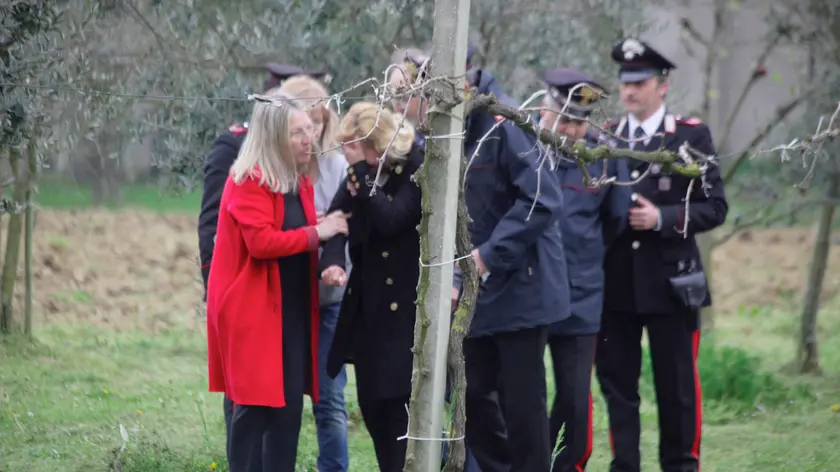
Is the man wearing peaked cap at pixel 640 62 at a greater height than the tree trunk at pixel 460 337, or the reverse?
the man wearing peaked cap at pixel 640 62

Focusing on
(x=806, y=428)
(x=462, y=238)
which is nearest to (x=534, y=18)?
(x=806, y=428)

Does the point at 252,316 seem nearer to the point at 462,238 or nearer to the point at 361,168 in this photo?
the point at 361,168

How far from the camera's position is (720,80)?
76.6ft

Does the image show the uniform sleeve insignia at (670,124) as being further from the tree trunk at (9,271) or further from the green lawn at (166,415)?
the tree trunk at (9,271)

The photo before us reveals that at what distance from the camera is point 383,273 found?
4.88 meters

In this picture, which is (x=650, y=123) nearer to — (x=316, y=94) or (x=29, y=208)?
(x=316, y=94)

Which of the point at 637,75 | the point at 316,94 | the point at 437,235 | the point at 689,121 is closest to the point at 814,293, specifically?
the point at 689,121

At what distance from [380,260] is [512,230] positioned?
51cm

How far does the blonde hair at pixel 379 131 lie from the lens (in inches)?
Answer: 190

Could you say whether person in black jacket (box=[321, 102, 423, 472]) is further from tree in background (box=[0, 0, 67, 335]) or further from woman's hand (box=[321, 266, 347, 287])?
tree in background (box=[0, 0, 67, 335])

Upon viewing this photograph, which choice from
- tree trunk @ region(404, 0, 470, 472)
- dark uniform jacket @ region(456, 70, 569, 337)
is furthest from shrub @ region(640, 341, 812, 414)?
tree trunk @ region(404, 0, 470, 472)

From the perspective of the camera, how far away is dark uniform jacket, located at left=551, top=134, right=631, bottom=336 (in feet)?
17.5

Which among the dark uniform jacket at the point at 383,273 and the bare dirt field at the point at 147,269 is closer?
the dark uniform jacket at the point at 383,273

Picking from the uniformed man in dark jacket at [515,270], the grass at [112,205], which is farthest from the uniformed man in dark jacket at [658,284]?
the grass at [112,205]
